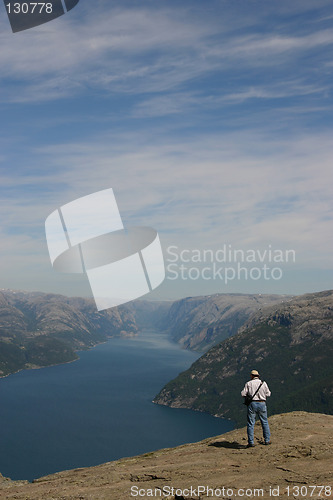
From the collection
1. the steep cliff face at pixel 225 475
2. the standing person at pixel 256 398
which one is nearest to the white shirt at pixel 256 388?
the standing person at pixel 256 398

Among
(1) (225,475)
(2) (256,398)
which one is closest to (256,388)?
(2) (256,398)

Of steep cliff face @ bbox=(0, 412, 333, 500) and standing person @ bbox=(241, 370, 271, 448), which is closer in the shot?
steep cliff face @ bbox=(0, 412, 333, 500)

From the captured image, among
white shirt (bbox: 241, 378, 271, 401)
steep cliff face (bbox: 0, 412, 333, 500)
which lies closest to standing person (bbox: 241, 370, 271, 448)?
white shirt (bbox: 241, 378, 271, 401)

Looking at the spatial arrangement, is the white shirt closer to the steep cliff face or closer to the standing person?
the standing person

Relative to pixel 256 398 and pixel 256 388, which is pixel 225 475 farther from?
pixel 256 388

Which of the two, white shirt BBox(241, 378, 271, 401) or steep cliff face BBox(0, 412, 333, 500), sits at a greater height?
white shirt BBox(241, 378, 271, 401)

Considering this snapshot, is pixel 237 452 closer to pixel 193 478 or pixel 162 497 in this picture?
pixel 193 478

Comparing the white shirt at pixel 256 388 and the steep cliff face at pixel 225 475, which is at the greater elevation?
the white shirt at pixel 256 388

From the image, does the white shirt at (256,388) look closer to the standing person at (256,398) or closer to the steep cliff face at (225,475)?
the standing person at (256,398)
